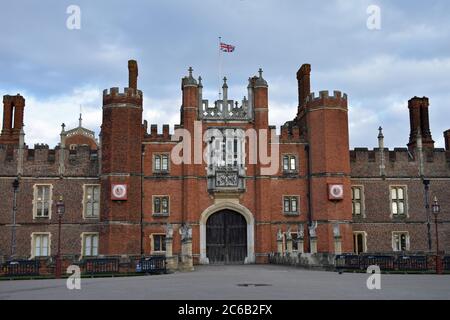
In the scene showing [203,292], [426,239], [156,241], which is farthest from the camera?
[426,239]

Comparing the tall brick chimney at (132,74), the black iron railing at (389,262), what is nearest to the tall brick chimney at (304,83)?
the tall brick chimney at (132,74)

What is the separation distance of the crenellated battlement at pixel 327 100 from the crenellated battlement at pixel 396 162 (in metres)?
3.85

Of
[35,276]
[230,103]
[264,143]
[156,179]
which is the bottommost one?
[35,276]

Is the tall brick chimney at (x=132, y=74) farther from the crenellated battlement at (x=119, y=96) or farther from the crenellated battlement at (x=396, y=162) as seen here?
the crenellated battlement at (x=396, y=162)

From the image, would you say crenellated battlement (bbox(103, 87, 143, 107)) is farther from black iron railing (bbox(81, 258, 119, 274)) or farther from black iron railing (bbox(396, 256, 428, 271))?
black iron railing (bbox(396, 256, 428, 271))

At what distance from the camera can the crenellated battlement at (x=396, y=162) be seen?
1494 inches

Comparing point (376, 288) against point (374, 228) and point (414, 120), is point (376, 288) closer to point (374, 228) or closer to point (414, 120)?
point (374, 228)

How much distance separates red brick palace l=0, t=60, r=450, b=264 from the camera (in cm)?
3469

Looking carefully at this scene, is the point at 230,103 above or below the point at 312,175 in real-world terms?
above

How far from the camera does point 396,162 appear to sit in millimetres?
38281
